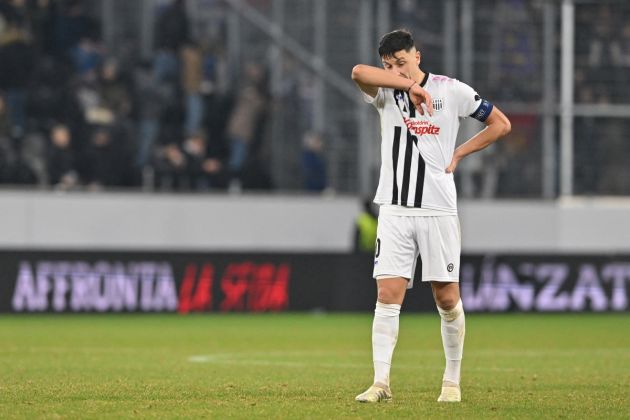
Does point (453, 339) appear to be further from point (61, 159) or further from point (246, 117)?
point (246, 117)

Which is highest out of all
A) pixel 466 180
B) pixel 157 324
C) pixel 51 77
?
pixel 51 77

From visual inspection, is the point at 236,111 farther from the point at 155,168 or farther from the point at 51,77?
the point at 51,77

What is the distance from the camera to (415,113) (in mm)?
8164

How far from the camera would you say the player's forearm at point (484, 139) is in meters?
8.20

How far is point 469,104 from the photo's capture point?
8289 millimetres

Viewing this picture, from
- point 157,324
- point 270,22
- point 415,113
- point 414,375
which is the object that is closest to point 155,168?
point 270,22

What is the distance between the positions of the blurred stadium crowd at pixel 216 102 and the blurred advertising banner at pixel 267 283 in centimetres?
261

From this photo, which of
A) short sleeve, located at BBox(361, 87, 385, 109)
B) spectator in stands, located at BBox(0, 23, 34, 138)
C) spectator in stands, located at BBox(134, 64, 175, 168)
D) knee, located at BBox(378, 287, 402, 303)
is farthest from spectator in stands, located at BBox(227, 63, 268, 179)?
knee, located at BBox(378, 287, 402, 303)

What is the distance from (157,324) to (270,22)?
24.6 ft

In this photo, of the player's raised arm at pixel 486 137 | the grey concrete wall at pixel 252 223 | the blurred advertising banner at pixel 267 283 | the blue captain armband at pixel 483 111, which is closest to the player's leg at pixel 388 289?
the player's raised arm at pixel 486 137

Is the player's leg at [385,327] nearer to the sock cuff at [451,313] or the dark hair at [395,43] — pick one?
the sock cuff at [451,313]

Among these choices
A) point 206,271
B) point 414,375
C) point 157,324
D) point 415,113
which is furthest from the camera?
point 206,271

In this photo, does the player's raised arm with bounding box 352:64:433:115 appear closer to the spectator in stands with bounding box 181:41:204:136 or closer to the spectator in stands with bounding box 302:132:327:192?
the spectator in stands with bounding box 181:41:204:136

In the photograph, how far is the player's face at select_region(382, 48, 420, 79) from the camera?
319 inches
